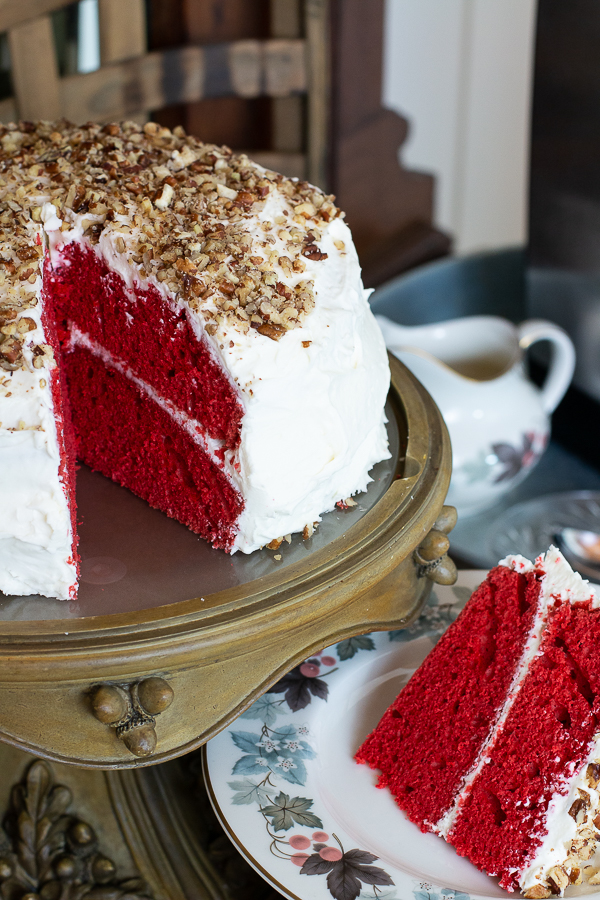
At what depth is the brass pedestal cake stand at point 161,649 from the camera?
1.08 m

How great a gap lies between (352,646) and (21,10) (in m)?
1.37

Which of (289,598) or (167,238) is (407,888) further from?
(167,238)

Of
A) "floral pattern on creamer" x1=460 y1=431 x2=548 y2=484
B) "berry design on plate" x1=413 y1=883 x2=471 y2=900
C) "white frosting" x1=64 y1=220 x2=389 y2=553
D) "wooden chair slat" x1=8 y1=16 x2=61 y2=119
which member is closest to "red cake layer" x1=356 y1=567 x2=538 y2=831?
"berry design on plate" x1=413 y1=883 x2=471 y2=900

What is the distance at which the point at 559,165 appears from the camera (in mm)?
2145

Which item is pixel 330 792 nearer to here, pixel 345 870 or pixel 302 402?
pixel 345 870

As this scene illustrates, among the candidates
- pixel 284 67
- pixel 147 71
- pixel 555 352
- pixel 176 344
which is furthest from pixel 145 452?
pixel 284 67

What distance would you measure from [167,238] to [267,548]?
0.45 m

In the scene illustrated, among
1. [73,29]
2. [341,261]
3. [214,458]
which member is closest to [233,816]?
[214,458]

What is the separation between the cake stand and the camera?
1.07m

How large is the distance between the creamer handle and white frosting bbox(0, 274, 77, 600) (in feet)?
3.54

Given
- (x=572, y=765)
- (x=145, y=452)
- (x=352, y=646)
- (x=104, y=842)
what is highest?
(x=145, y=452)

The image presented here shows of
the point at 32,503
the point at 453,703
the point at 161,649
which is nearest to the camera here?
the point at 161,649

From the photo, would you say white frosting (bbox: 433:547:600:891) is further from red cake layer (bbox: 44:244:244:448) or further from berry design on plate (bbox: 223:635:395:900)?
red cake layer (bbox: 44:244:244:448)

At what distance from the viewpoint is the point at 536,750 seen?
3.95 feet
